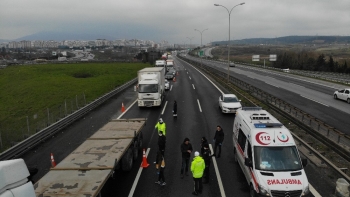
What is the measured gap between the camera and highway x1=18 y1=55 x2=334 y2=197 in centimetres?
1113

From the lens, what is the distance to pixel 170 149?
1556 centimetres

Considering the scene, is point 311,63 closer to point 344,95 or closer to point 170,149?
point 344,95

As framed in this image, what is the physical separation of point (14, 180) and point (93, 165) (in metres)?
4.35

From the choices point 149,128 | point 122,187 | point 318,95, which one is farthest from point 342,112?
point 122,187

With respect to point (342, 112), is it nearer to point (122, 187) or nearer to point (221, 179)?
point (221, 179)

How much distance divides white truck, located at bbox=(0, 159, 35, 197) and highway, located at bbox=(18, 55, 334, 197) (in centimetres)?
391

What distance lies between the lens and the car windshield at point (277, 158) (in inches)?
390

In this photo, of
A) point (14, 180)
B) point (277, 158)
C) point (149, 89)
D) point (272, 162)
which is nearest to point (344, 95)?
point (149, 89)

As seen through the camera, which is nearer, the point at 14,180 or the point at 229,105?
the point at 14,180

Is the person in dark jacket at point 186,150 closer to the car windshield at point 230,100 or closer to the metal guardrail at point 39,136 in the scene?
the metal guardrail at point 39,136

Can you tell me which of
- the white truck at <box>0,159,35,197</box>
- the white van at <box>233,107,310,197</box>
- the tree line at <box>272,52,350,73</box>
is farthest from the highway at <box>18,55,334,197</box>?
the tree line at <box>272,52,350,73</box>

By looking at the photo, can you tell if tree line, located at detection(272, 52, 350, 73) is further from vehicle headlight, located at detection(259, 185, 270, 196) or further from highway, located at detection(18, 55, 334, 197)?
vehicle headlight, located at detection(259, 185, 270, 196)

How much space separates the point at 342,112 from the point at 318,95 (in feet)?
32.3

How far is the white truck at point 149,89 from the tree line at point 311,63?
2584 inches
